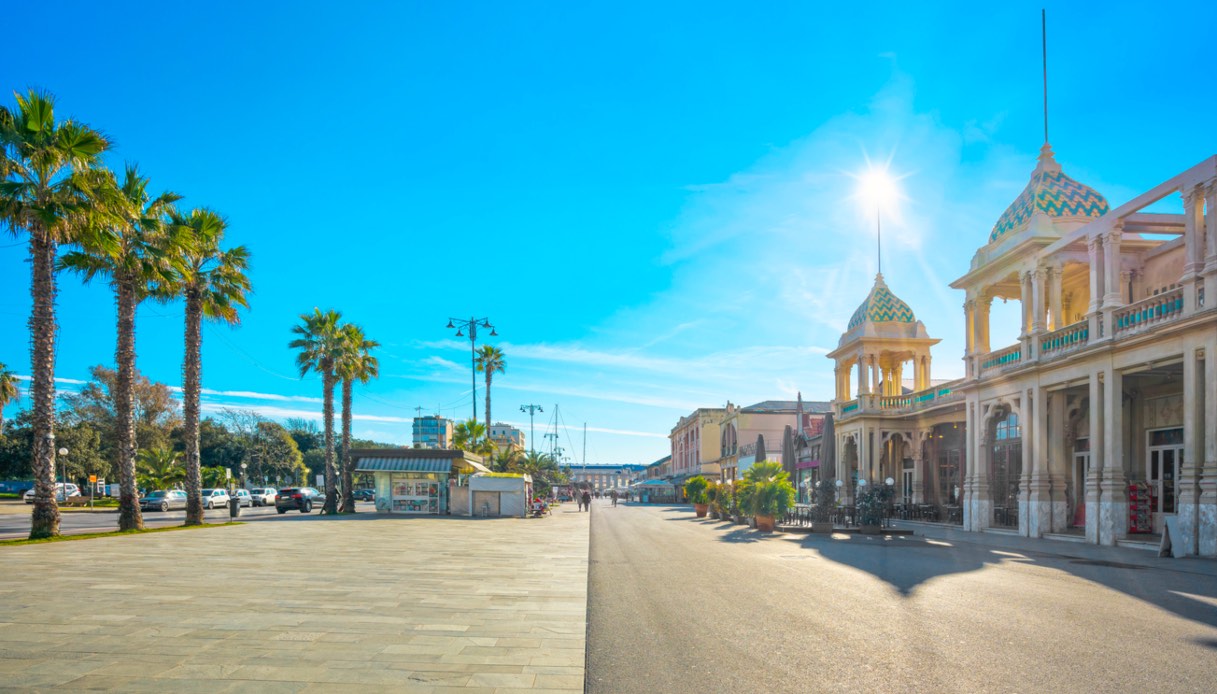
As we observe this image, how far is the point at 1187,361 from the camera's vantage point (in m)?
17.6

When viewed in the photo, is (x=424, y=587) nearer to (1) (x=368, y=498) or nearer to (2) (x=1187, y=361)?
(2) (x=1187, y=361)

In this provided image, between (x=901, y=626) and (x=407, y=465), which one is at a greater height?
(x=901, y=626)

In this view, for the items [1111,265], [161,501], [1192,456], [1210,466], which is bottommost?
[161,501]

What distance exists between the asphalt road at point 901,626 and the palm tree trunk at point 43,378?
52.6ft

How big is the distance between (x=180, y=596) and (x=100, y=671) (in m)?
4.29

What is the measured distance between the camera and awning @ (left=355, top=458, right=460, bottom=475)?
1547 inches

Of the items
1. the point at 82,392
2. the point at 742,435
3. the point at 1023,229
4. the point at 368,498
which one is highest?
the point at 1023,229

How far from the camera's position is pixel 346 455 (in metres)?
40.5

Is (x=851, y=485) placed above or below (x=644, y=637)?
below

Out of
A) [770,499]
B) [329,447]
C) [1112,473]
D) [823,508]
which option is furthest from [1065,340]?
[329,447]

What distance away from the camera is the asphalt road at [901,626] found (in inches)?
243

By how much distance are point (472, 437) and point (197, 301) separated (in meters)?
26.7

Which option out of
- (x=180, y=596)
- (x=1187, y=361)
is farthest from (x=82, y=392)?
(x=1187, y=361)

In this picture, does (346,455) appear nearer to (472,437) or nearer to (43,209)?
(472,437)
